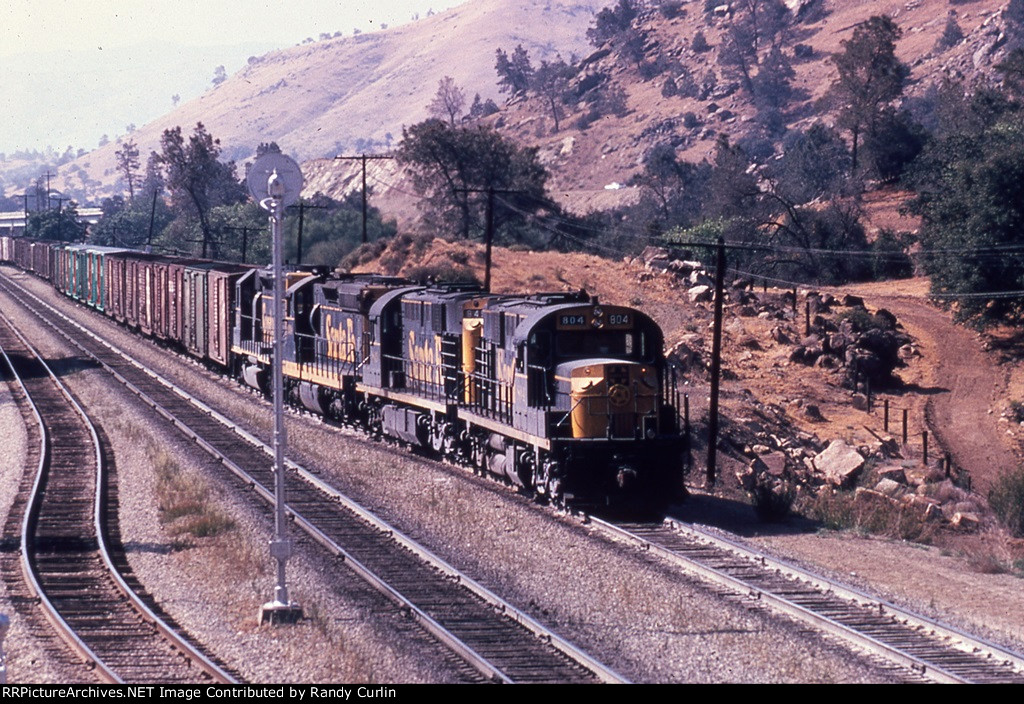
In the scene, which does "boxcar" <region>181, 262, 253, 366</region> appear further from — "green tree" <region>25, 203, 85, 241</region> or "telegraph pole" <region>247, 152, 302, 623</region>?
"green tree" <region>25, 203, 85, 241</region>

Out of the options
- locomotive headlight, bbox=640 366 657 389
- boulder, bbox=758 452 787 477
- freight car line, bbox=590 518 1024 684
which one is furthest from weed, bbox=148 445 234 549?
boulder, bbox=758 452 787 477

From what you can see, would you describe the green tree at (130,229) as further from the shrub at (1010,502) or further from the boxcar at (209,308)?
the shrub at (1010,502)

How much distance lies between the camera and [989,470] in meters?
35.8

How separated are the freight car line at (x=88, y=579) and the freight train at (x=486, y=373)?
20.6 feet

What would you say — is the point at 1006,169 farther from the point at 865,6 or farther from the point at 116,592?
the point at 865,6

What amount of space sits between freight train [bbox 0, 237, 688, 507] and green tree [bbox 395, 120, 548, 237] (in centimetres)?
4360

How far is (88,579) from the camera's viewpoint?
16.2 metres

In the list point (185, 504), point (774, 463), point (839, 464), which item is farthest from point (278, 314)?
point (839, 464)

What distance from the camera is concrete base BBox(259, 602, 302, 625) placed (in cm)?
1390

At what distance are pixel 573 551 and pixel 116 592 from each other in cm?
612

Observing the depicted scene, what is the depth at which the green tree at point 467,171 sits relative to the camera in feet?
270

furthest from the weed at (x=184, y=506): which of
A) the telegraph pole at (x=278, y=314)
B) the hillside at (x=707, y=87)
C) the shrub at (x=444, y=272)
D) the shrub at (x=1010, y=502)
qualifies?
the hillside at (x=707, y=87)

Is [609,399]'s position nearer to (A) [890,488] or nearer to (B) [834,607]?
(B) [834,607]
